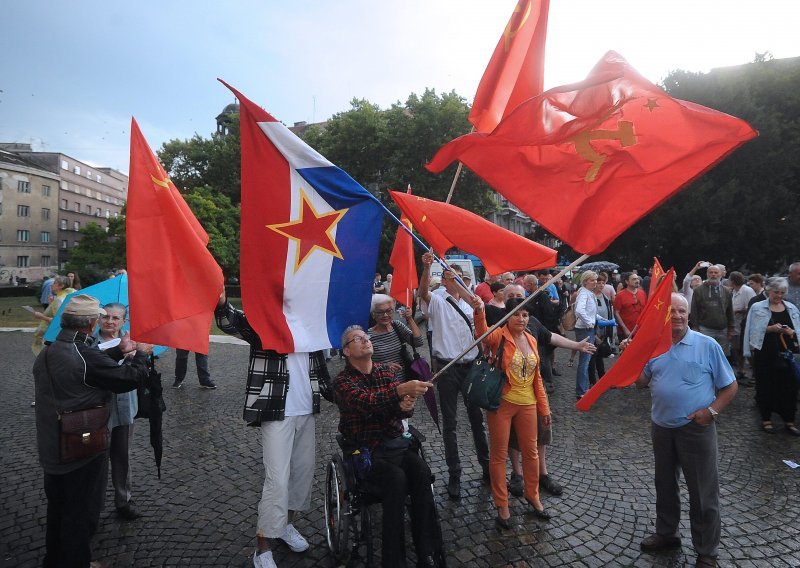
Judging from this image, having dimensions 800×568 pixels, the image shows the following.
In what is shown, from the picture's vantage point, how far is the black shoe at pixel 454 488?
4.26 m

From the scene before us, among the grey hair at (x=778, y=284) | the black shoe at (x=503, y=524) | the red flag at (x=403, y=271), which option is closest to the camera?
the black shoe at (x=503, y=524)

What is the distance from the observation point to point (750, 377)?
8.52 m

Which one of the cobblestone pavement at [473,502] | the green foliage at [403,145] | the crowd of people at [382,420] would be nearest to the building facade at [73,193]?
the green foliage at [403,145]

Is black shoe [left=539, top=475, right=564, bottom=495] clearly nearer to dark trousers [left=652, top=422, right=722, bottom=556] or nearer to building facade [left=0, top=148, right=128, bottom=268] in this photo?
dark trousers [left=652, top=422, right=722, bottom=556]

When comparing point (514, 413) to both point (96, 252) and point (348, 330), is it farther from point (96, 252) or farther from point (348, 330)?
point (96, 252)

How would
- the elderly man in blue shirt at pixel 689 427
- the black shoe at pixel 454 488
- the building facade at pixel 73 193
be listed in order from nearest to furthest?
1. the elderly man in blue shirt at pixel 689 427
2. the black shoe at pixel 454 488
3. the building facade at pixel 73 193

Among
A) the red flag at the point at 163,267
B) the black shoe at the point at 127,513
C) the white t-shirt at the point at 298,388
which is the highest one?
the red flag at the point at 163,267

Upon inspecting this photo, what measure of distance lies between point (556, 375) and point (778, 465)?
4.17 meters

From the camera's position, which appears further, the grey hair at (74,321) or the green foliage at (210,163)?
the green foliage at (210,163)

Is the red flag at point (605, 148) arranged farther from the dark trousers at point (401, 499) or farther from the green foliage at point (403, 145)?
the green foliage at point (403, 145)

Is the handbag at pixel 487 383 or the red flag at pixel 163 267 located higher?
the red flag at pixel 163 267

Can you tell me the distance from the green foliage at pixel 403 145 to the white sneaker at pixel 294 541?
23089mm

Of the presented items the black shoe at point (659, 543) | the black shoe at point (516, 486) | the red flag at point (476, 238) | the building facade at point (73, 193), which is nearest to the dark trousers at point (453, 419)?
the black shoe at point (516, 486)

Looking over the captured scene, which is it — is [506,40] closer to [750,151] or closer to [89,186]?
[750,151]
